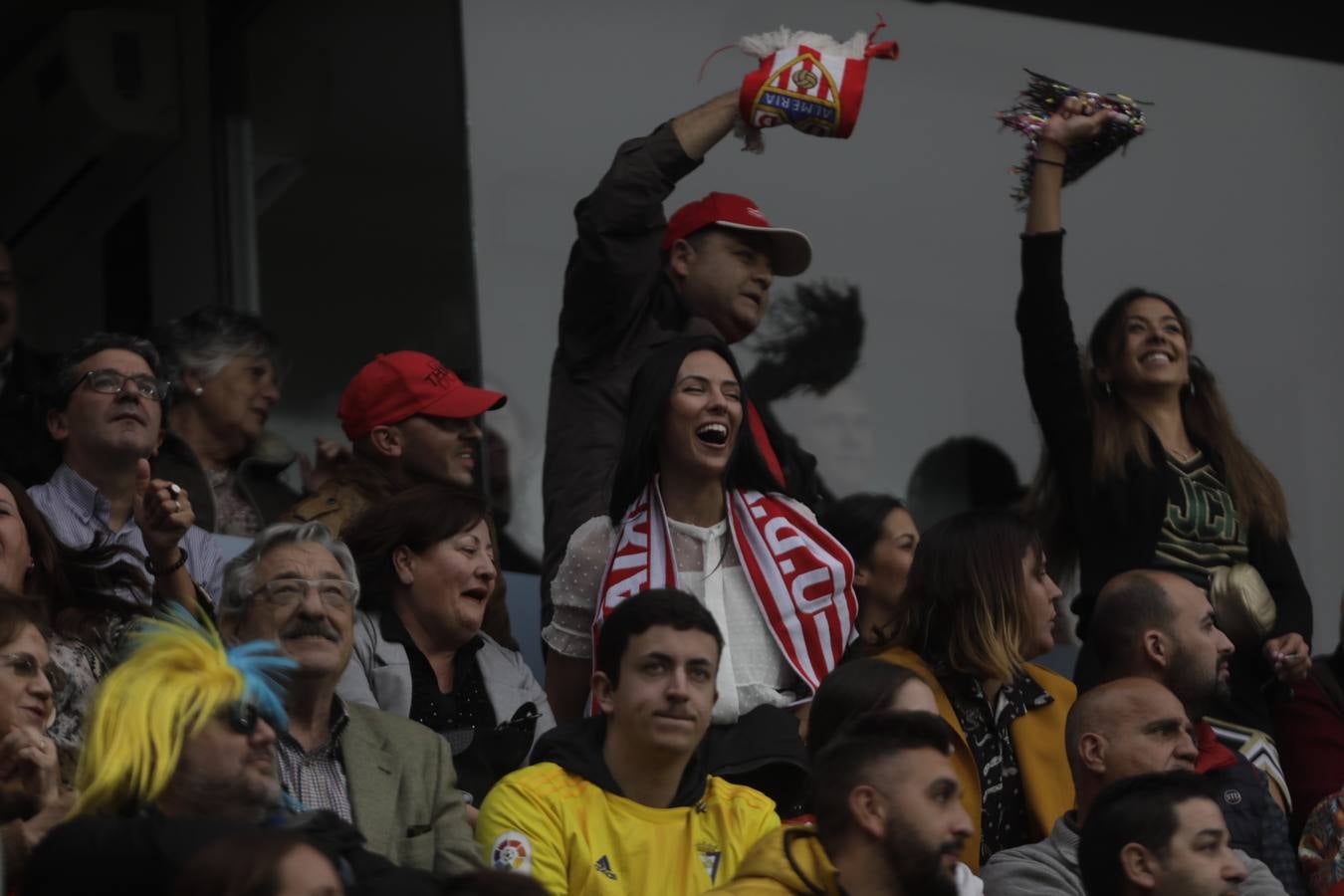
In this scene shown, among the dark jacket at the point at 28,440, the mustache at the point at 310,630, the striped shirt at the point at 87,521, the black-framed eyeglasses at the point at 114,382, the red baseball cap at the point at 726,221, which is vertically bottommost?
the mustache at the point at 310,630

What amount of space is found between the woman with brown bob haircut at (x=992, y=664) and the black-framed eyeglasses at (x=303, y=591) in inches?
57.6

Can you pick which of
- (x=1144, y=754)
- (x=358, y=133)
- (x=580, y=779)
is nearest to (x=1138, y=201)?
(x=358, y=133)

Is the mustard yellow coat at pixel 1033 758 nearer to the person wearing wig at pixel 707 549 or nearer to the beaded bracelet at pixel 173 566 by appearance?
the person wearing wig at pixel 707 549

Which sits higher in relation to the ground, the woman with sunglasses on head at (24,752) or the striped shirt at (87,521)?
the striped shirt at (87,521)

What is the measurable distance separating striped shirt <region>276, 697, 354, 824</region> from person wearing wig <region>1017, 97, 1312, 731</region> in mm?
2466

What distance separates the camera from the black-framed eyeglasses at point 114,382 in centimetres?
659

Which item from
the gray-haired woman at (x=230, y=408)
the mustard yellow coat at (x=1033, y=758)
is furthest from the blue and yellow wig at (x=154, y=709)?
the gray-haired woman at (x=230, y=408)

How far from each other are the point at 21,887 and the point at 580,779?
131 cm

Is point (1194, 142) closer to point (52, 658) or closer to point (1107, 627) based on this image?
point (1107, 627)

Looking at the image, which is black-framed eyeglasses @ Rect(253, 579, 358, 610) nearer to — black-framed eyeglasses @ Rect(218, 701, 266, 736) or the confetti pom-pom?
black-framed eyeglasses @ Rect(218, 701, 266, 736)

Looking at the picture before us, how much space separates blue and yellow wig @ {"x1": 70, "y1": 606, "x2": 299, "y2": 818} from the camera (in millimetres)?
4586

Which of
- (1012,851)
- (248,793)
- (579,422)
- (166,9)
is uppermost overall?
(166,9)

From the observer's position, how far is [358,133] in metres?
9.84

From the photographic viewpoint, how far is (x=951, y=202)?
34.1 ft
